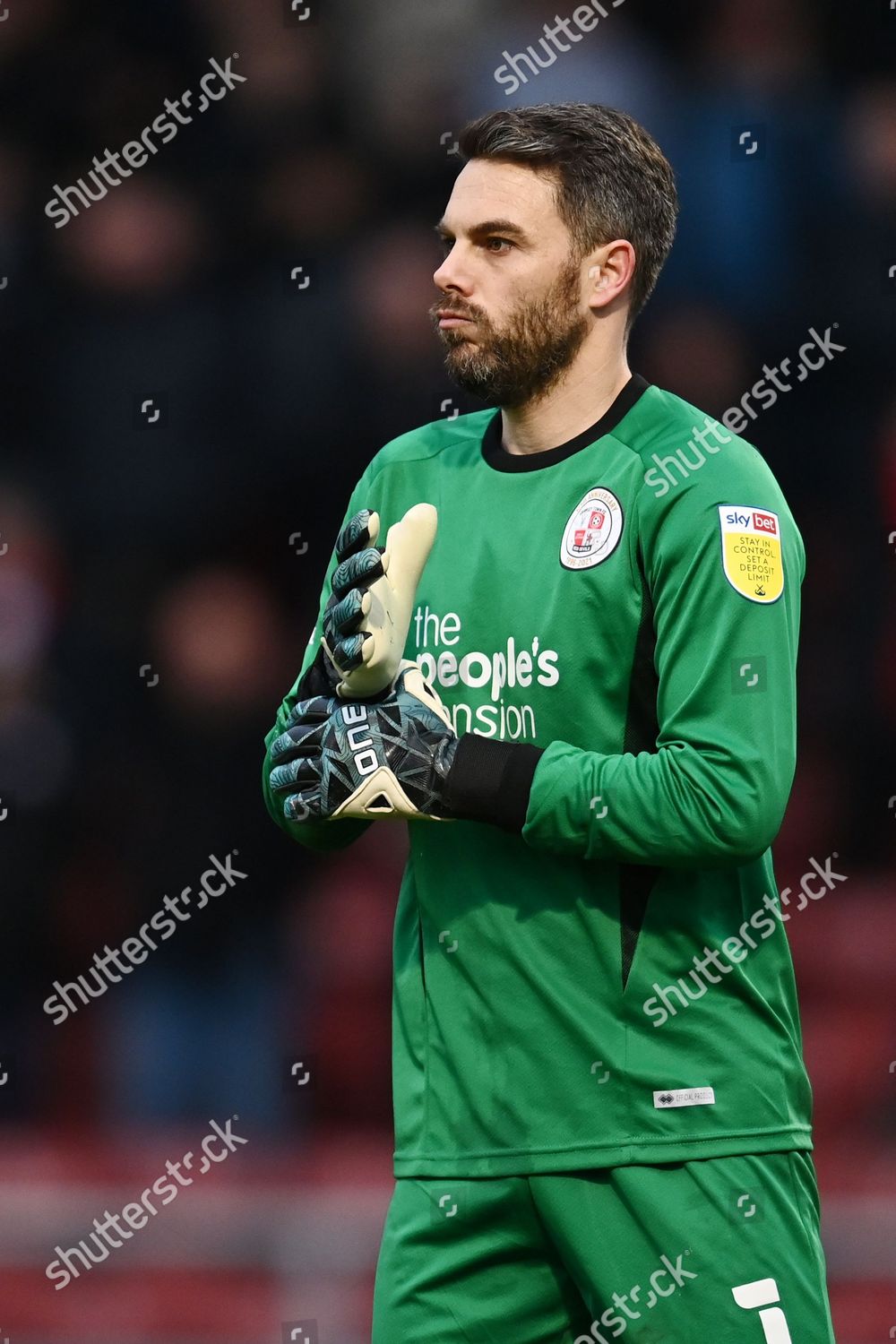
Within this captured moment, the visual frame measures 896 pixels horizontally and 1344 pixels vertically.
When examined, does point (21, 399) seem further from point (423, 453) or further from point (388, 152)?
point (423, 453)

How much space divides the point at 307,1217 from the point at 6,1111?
69 cm

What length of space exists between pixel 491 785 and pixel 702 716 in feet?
0.68

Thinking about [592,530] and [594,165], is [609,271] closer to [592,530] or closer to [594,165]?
[594,165]

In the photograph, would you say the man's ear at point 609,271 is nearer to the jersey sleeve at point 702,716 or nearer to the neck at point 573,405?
the neck at point 573,405

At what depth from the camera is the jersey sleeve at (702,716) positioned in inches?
63.7

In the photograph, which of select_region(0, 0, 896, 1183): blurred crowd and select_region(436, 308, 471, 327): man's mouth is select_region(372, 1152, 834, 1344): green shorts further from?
select_region(0, 0, 896, 1183): blurred crowd

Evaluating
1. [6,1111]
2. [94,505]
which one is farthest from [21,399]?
[6,1111]

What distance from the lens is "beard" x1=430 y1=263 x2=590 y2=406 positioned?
1.83m

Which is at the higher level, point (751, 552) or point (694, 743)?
point (751, 552)

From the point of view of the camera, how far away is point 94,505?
151 inches

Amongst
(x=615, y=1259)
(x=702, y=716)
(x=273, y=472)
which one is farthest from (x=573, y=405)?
(x=273, y=472)

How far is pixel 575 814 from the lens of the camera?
1625 mm

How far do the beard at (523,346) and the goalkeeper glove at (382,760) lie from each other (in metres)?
0.33

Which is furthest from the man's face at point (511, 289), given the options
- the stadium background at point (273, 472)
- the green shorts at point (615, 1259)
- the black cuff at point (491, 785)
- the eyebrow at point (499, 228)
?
the stadium background at point (273, 472)
